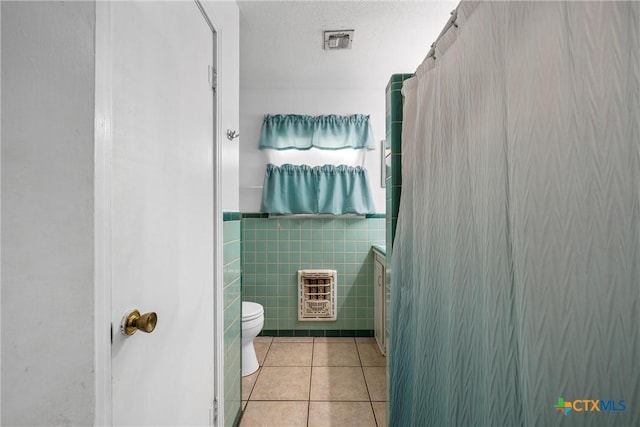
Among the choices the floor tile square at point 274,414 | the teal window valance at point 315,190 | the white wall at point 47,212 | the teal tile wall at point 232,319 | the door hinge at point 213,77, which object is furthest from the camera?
the teal window valance at point 315,190

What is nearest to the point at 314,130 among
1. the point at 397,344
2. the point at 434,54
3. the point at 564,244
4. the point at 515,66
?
the point at 434,54

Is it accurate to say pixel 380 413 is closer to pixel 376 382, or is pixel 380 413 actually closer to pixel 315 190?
pixel 376 382

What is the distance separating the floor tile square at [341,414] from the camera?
5.60 feet

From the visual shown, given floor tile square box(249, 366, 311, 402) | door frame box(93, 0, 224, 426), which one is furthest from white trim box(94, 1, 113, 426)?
floor tile square box(249, 366, 311, 402)

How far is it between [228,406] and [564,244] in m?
1.63

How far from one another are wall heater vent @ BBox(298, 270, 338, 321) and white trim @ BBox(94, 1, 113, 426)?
2.23 meters

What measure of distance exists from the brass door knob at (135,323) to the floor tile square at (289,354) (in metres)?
1.84

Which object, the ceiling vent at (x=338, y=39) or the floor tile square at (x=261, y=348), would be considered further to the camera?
the floor tile square at (x=261, y=348)

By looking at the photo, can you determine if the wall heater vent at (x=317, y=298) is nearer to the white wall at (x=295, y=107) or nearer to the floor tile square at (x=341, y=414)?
the white wall at (x=295, y=107)

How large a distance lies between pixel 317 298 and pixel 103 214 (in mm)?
2414

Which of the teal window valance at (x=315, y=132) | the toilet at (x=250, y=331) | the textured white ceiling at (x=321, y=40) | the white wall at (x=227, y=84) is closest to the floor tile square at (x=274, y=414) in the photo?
the toilet at (x=250, y=331)

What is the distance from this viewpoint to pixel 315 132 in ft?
9.39

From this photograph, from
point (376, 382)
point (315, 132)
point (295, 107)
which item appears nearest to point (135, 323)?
point (376, 382)

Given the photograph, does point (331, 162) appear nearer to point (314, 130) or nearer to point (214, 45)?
point (314, 130)
